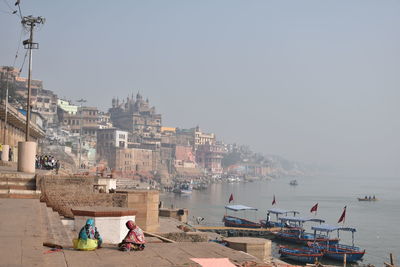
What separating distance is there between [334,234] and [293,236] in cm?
789

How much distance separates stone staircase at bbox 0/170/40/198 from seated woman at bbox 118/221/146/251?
5.49 m

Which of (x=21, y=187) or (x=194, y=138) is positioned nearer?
(x=21, y=187)

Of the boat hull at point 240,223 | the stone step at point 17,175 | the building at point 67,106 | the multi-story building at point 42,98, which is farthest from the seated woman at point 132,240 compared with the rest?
the building at point 67,106

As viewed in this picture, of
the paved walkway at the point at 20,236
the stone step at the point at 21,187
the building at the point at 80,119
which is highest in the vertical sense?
the building at the point at 80,119

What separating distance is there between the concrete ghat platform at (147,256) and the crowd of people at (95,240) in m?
0.09

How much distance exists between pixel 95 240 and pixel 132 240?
50cm

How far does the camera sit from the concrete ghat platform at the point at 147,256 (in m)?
6.05

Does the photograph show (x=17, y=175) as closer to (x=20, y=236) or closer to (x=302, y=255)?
(x=20, y=236)

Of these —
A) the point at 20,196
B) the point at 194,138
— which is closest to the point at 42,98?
the point at 20,196

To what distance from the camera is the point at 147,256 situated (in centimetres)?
668

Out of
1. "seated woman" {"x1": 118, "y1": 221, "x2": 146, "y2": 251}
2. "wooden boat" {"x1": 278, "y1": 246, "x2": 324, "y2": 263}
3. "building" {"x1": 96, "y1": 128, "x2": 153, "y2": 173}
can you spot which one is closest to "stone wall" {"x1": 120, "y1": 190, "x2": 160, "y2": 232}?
"seated woman" {"x1": 118, "y1": 221, "x2": 146, "y2": 251}

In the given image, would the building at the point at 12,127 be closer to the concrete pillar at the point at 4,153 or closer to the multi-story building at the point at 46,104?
the concrete pillar at the point at 4,153

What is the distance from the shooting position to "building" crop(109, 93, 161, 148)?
11775 centimetres

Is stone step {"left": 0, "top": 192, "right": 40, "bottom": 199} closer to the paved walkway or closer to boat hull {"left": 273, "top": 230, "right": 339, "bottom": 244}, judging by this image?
the paved walkway
